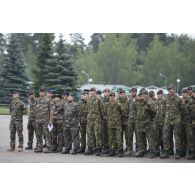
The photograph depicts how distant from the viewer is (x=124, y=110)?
10.4 meters

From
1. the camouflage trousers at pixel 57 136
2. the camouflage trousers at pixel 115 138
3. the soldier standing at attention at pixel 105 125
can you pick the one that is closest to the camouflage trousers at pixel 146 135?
the camouflage trousers at pixel 115 138

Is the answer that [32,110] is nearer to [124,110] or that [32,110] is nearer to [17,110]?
[17,110]

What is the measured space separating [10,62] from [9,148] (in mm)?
22677

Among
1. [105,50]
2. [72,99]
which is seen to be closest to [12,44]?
[105,50]

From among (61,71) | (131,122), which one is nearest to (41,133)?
(131,122)

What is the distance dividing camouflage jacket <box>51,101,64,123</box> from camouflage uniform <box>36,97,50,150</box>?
15cm

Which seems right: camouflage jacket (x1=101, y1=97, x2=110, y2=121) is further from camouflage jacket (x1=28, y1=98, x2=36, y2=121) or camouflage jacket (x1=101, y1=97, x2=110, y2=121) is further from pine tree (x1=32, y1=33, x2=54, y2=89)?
pine tree (x1=32, y1=33, x2=54, y2=89)

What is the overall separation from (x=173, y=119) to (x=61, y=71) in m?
21.4

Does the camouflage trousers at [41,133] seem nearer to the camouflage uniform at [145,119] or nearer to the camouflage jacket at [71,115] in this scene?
the camouflage jacket at [71,115]

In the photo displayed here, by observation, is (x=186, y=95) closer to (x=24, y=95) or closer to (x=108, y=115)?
(x=108, y=115)

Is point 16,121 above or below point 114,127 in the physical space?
above

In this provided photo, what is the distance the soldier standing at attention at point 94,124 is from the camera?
1035 cm

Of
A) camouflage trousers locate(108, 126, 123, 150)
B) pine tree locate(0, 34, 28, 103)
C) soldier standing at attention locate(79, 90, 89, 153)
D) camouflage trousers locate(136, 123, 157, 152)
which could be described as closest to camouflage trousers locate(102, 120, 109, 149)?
camouflage trousers locate(108, 126, 123, 150)

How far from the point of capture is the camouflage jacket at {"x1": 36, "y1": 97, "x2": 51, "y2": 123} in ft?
36.1
